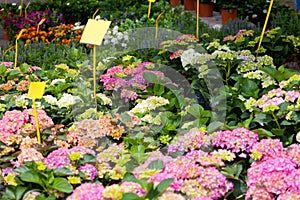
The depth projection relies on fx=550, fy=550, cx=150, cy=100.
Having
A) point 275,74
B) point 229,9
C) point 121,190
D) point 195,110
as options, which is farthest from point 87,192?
point 229,9

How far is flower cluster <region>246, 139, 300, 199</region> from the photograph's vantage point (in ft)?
6.28

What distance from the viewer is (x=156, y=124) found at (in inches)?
95.8

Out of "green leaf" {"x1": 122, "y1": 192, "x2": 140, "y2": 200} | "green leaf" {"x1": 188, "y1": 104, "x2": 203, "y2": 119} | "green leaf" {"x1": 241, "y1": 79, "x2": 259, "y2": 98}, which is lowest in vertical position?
"green leaf" {"x1": 122, "y1": 192, "x2": 140, "y2": 200}

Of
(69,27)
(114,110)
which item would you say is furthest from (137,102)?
(69,27)

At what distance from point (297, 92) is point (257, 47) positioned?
1136 millimetres

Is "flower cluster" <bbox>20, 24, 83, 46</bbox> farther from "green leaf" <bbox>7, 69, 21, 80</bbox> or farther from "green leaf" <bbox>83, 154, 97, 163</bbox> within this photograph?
"green leaf" <bbox>83, 154, 97, 163</bbox>

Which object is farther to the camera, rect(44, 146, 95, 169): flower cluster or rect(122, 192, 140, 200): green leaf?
rect(44, 146, 95, 169): flower cluster

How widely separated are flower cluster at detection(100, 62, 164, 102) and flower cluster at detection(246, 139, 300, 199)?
84 centimetres

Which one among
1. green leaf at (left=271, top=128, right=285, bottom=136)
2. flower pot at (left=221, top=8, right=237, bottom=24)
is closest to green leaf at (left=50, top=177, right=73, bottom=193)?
green leaf at (left=271, top=128, right=285, bottom=136)

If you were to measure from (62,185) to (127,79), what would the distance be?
113 centimetres

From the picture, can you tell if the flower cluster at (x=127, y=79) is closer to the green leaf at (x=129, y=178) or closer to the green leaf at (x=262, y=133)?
the green leaf at (x=262, y=133)

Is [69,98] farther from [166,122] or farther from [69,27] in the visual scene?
[69,27]

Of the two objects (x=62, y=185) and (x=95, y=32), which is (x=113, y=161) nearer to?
(x=62, y=185)

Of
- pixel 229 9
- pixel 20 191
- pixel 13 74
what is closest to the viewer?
pixel 20 191
